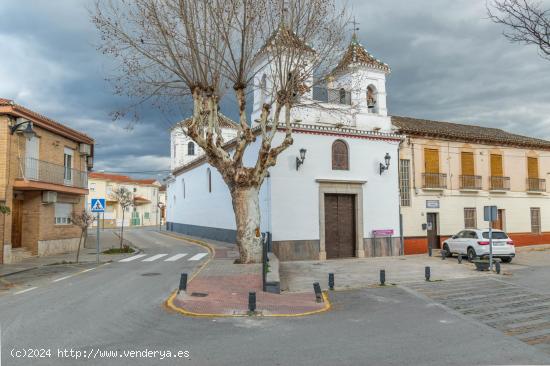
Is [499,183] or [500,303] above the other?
[499,183]

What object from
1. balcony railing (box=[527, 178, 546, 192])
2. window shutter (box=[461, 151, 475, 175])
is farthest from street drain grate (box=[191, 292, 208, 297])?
balcony railing (box=[527, 178, 546, 192])

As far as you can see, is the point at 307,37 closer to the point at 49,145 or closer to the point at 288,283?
the point at 288,283

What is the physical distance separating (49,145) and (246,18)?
513 inches

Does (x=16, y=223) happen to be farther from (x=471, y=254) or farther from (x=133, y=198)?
(x=133, y=198)

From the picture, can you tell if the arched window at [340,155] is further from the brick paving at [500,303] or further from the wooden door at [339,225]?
the brick paving at [500,303]

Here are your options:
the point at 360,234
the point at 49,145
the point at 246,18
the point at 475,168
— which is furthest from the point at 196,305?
the point at 475,168

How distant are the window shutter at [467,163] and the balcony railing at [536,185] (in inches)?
199

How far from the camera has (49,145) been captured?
68.4ft

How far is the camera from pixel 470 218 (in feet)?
78.9

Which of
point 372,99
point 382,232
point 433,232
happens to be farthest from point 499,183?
point 372,99

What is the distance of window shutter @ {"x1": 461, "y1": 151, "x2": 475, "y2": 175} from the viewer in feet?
79.0

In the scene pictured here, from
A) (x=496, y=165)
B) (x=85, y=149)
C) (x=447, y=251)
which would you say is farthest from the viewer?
(x=496, y=165)

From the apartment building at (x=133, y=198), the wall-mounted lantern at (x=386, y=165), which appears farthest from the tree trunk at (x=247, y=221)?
the apartment building at (x=133, y=198)

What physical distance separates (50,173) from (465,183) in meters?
21.8
